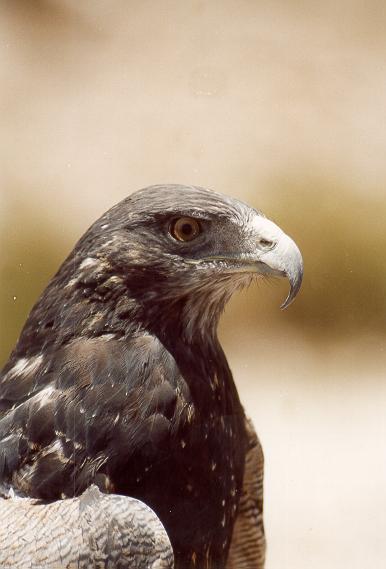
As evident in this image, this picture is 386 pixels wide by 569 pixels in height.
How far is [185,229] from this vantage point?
2115mm

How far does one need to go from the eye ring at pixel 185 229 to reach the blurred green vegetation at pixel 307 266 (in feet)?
1.09

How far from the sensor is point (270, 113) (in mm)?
2439

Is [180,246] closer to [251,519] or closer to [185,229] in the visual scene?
[185,229]

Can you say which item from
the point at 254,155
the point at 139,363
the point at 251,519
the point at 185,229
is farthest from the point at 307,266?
the point at 251,519

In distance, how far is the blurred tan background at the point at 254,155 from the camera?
2.36 m

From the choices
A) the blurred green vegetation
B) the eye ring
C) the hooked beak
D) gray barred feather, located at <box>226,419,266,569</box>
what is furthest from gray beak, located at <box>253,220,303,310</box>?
gray barred feather, located at <box>226,419,266,569</box>

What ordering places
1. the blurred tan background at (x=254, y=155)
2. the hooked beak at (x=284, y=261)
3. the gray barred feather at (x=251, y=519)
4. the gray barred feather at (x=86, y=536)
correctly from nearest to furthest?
the gray barred feather at (x=86, y=536), the hooked beak at (x=284, y=261), the blurred tan background at (x=254, y=155), the gray barred feather at (x=251, y=519)

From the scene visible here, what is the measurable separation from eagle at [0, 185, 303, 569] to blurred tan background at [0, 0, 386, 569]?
205mm

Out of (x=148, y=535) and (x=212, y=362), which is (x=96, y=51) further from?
(x=148, y=535)

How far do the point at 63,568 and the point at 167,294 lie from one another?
0.68m

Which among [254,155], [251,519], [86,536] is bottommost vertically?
[86,536]

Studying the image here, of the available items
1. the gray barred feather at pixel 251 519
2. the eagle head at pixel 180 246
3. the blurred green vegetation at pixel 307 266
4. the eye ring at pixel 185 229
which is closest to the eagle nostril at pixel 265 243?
the eagle head at pixel 180 246

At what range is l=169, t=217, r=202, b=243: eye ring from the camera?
2.11 metres

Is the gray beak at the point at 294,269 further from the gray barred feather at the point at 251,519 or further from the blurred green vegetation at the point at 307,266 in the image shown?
the gray barred feather at the point at 251,519
